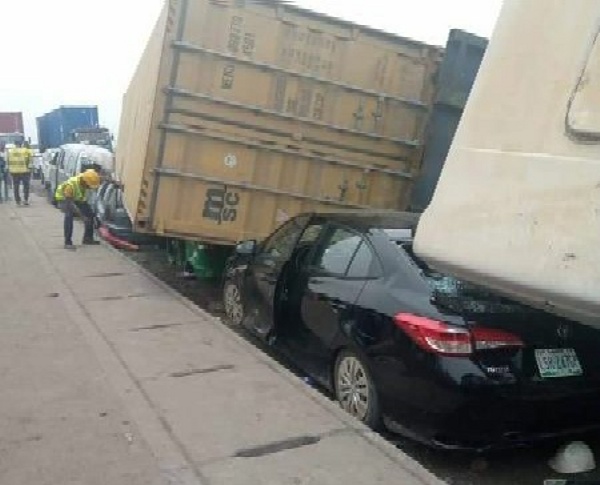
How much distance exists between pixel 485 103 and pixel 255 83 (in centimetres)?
483

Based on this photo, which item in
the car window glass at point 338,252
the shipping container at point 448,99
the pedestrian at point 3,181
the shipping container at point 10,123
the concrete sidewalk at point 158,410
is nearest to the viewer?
the concrete sidewalk at point 158,410

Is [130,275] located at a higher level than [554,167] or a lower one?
lower

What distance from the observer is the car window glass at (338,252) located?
444 cm

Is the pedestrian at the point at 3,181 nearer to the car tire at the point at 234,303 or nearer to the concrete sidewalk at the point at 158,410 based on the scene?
the concrete sidewalk at the point at 158,410

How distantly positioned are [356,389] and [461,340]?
921 mm

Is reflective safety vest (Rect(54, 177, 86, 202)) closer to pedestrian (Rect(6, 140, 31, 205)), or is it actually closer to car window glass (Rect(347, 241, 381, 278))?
pedestrian (Rect(6, 140, 31, 205))

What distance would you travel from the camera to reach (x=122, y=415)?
3.91 metres

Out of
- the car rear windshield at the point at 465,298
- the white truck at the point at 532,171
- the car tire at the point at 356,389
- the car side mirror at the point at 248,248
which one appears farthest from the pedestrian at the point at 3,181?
the white truck at the point at 532,171

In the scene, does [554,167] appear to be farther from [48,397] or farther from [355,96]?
[355,96]

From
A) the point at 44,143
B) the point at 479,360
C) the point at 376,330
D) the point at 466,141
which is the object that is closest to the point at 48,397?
the point at 376,330

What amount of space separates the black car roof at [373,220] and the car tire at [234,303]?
1563 millimetres

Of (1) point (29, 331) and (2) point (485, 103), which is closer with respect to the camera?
(2) point (485, 103)

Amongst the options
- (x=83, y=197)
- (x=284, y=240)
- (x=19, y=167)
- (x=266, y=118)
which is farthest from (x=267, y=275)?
(x=19, y=167)

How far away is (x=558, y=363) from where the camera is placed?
346 centimetres
